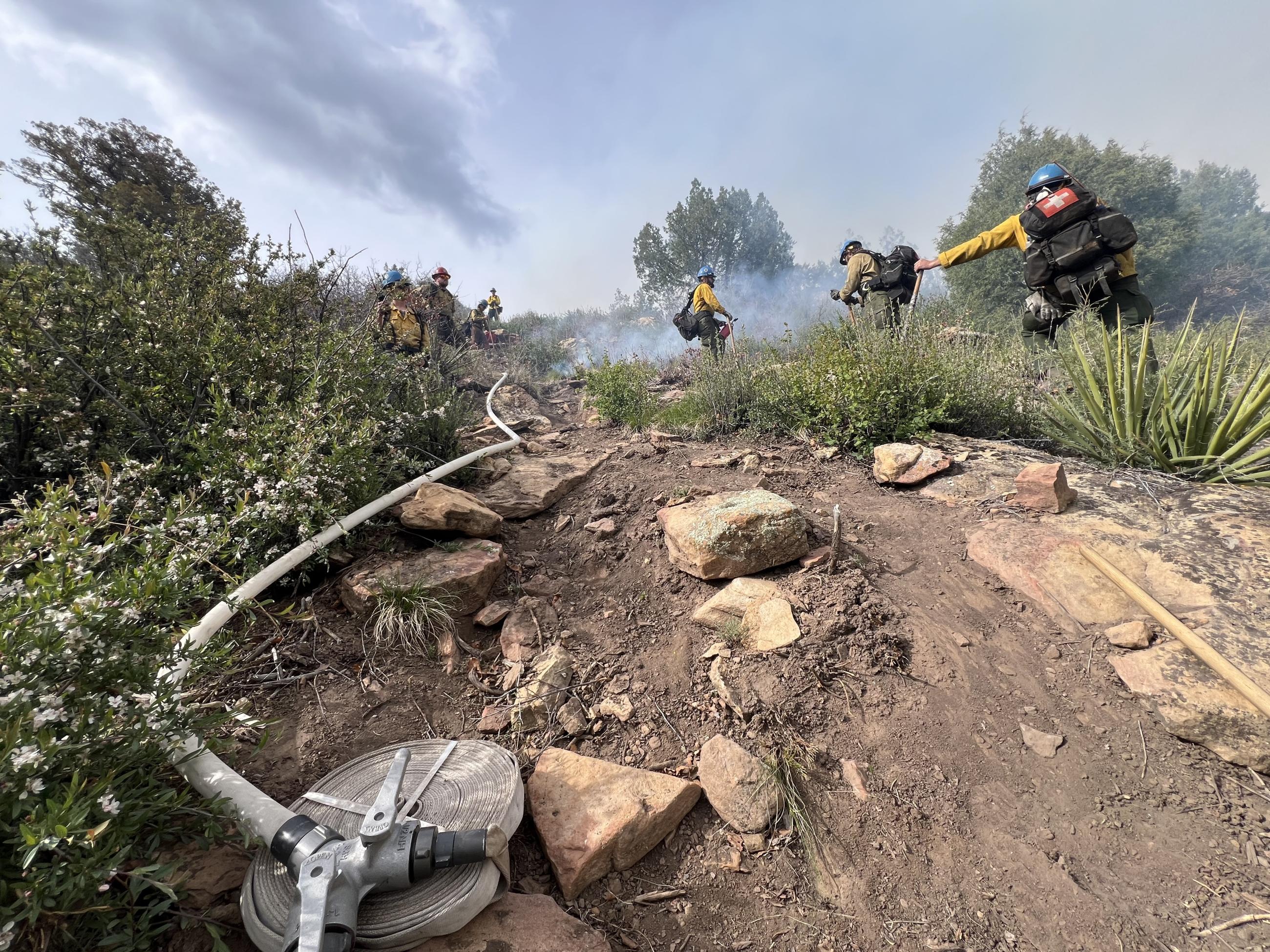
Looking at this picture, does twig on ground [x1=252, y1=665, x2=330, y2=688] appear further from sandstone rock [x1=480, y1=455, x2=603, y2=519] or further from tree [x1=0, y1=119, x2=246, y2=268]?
tree [x1=0, y1=119, x2=246, y2=268]

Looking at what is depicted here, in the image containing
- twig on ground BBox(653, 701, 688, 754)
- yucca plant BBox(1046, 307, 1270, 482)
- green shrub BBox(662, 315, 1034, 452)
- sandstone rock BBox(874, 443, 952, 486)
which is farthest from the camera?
green shrub BBox(662, 315, 1034, 452)

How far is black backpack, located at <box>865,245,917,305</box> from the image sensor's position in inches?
281

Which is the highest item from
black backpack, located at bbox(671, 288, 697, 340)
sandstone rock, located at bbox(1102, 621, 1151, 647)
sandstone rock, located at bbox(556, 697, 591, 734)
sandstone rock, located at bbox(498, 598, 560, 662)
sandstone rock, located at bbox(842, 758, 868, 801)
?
black backpack, located at bbox(671, 288, 697, 340)

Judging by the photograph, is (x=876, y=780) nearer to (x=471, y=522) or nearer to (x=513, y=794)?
(x=513, y=794)

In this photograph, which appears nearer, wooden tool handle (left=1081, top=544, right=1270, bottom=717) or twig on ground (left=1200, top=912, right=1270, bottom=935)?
twig on ground (left=1200, top=912, right=1270, bottom=935)

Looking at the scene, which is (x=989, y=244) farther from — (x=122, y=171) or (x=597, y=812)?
(x=122, y=171)

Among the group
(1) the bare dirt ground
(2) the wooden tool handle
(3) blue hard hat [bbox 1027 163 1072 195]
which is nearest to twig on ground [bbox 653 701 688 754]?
(1) the bare dirt ground

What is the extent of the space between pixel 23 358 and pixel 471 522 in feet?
6.82

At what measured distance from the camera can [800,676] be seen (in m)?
1.92

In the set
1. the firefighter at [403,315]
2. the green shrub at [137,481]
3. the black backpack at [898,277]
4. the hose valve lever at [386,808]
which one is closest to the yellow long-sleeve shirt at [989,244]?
the black backpack at [898,277]

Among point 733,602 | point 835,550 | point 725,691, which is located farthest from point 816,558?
point 725,691

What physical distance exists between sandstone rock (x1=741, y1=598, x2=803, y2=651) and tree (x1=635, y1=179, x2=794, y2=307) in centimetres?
3335

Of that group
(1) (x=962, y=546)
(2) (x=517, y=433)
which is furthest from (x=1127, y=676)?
(2) (x=517, y=433)

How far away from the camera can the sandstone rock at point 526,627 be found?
2.21 m
